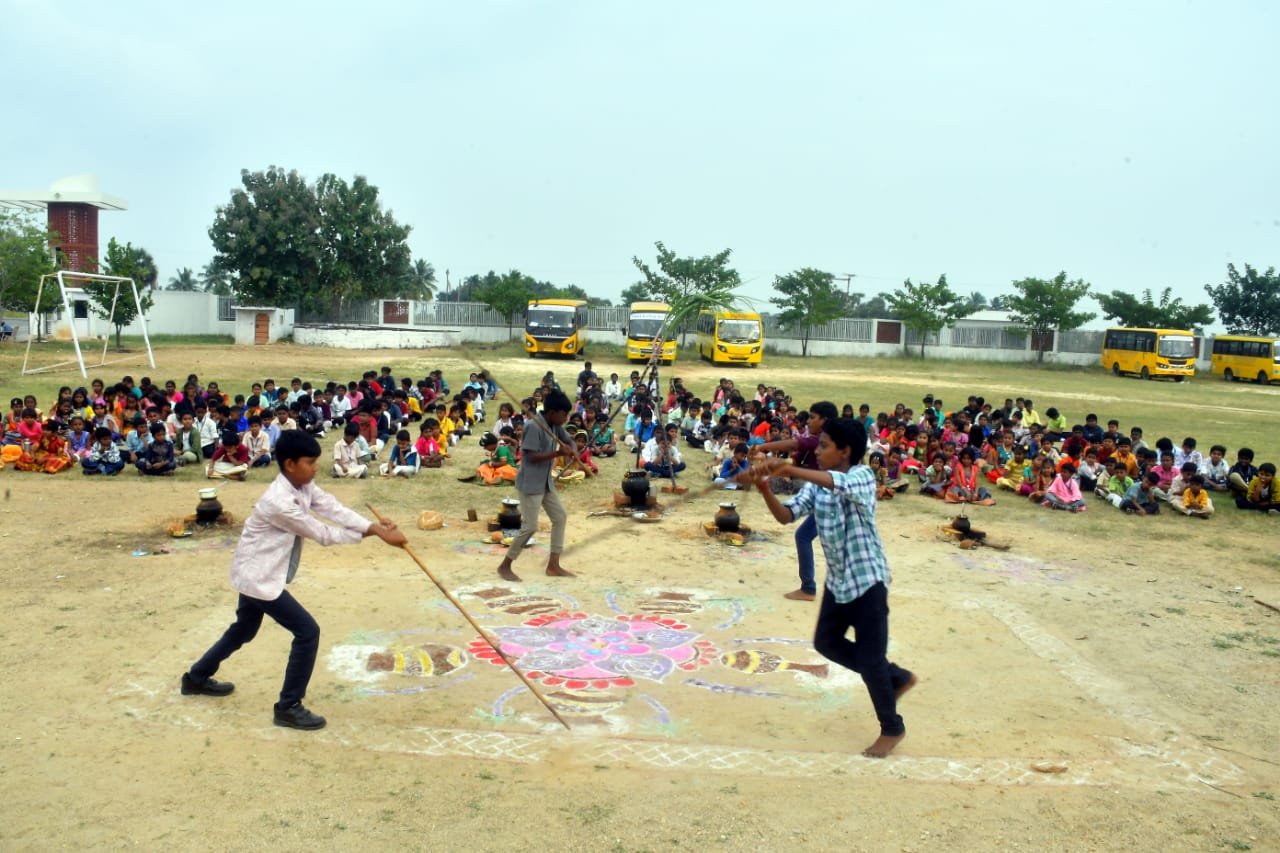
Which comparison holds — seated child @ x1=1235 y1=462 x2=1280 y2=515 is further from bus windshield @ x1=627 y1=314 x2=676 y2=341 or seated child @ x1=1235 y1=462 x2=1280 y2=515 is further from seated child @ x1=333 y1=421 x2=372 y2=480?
bus windshield @ x1=627 y1=314 x2=676 y2=341

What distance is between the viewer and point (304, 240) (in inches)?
1582

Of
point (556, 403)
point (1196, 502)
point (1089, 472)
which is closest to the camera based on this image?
point (556, 403)

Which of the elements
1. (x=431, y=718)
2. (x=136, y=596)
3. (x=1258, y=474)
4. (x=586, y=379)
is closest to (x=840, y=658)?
(x=431, y=718)

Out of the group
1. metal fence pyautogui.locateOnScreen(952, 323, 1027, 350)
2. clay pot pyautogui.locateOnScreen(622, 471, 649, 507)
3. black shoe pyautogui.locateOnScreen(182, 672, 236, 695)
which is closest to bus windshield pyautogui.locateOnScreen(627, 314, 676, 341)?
metal fence pyautogui.locateOnScreen(952, 323, 1027, 350)

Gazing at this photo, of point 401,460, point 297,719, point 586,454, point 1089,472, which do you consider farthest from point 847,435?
point 1089,472

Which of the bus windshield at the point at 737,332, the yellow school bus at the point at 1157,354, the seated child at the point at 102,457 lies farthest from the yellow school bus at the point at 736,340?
the seated child at the point at 102,457

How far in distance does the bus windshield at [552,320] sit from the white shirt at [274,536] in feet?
92.3

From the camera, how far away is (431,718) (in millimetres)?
5312

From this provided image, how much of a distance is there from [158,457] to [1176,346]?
123 feet

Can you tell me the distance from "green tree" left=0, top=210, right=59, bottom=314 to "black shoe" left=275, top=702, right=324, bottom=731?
97.5ft

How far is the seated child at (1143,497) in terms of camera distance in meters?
12.1

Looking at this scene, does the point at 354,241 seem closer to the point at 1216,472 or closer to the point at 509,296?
the point at 509,296

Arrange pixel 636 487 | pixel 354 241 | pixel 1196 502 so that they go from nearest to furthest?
pixel 636 487 → pixel 1196 502 → pixel 354 241

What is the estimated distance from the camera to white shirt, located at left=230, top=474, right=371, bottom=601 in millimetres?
5031
